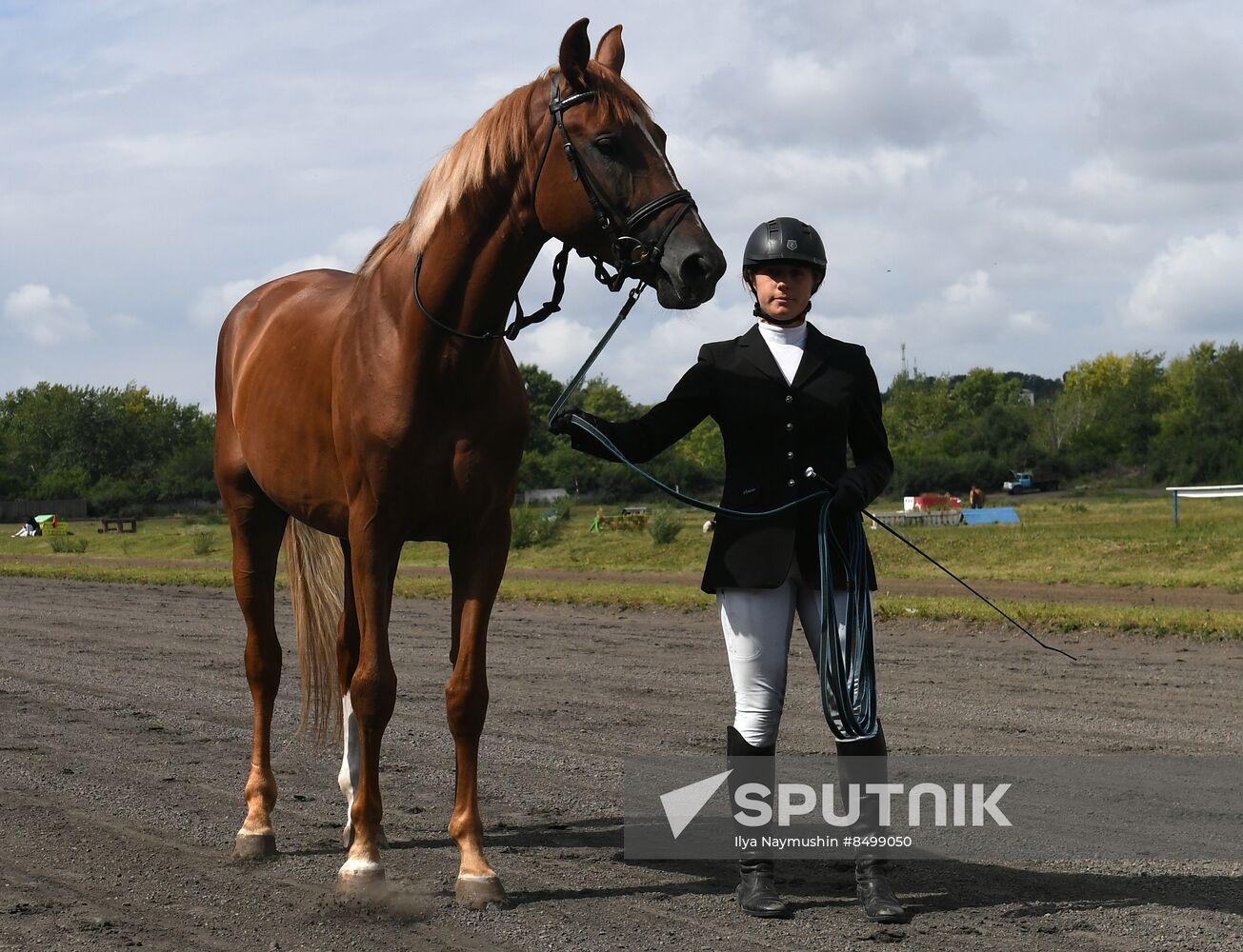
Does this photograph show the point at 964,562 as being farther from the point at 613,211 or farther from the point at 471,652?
the point at 613,211

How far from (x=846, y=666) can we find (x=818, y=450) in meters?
0.71

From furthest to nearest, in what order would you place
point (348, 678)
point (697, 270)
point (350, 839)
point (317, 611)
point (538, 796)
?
point (317, 611), point (538, 796), point (348, 678), point (350, 839), point (697, 270)

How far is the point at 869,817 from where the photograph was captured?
404cm

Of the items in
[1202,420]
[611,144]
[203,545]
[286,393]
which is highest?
[1202,420]

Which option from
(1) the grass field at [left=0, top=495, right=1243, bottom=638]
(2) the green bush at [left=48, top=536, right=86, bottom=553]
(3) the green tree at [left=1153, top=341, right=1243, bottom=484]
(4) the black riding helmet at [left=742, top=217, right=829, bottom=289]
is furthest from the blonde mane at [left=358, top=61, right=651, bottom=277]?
(3) the green tree at [left=1153, top=341, right=1243, bottom=484]

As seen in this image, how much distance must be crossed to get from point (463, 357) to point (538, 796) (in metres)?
2.29

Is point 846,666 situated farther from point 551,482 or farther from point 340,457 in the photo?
point 551,482

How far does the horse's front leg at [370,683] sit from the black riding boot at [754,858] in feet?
3.75

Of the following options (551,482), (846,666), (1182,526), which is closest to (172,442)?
(551,482)

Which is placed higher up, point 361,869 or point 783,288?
point 783,288

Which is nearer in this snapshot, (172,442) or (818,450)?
(818,450)

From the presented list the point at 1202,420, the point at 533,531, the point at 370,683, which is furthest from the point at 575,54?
the point at 1202,420

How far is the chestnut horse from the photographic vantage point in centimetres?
376

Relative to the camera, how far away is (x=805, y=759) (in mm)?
6113
